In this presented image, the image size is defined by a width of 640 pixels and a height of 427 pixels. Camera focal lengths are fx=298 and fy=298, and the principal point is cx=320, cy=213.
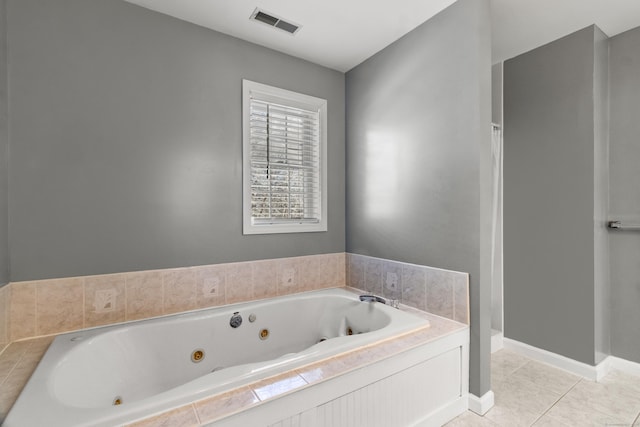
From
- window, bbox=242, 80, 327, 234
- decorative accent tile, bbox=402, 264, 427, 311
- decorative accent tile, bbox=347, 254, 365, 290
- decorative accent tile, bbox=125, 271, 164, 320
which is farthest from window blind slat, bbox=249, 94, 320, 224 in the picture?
decorative accent tile, bbox=402, 264, 427, 311

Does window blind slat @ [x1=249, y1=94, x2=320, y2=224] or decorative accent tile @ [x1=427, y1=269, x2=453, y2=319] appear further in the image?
window blind slat @ [x1=249, y1=94, x2=320, y2=224]

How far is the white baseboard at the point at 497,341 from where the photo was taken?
2551 mm

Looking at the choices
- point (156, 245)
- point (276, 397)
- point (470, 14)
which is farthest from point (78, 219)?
point (470, 14)

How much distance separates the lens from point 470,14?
177 cm

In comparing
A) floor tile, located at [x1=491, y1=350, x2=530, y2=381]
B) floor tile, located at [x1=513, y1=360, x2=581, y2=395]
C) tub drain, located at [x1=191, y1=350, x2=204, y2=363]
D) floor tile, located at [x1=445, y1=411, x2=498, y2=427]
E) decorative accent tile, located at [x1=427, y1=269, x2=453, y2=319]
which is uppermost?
decorative accent tile, located at [x1=427, y1=269, x2=453, y2=319]

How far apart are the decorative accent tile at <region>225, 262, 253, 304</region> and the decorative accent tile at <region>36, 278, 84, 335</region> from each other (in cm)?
83

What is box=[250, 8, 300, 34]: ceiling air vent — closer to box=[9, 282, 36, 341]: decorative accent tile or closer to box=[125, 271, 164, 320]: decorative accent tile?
box=[125, 271, 164, 320]: decorative accent tile

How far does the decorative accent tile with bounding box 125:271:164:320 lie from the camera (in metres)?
1.79

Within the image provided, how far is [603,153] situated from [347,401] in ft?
8.16

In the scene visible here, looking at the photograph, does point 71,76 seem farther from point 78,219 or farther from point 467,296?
point 467,296

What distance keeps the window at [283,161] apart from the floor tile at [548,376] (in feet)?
6.02

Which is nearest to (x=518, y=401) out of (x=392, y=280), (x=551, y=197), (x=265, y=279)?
(x=392, y=280)

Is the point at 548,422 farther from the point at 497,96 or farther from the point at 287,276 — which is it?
the point at 497,96

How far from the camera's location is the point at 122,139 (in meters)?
1.79
